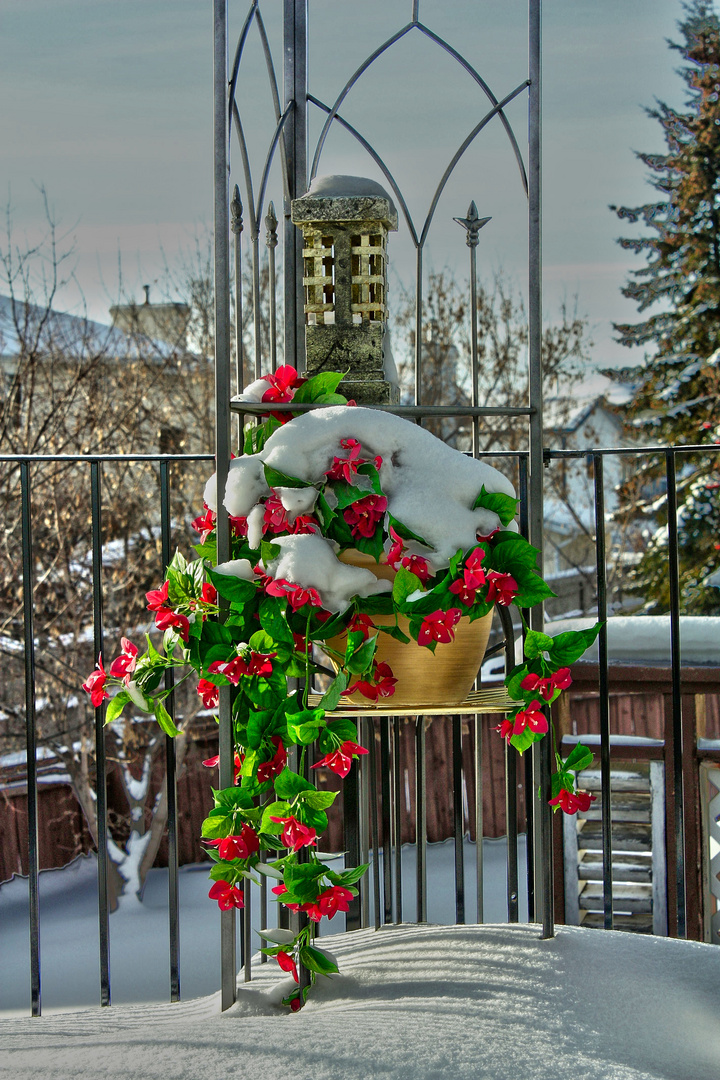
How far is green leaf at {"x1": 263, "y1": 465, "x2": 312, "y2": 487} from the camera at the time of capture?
1.34 m

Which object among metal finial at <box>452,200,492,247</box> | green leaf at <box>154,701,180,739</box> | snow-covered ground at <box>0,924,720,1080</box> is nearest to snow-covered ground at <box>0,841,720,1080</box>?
snow-covered ground at <box>0,924,720,1080</box>

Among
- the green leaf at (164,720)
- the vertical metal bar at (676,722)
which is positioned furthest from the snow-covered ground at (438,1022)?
the green leaf at (164,720)

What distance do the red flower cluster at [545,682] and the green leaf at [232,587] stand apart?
0.45m

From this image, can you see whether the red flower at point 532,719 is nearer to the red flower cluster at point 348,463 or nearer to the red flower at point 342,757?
the red flower at point 342,757

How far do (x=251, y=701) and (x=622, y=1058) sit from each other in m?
0.72

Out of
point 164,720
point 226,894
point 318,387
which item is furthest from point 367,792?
point 318,387

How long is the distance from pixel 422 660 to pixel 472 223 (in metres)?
0.77

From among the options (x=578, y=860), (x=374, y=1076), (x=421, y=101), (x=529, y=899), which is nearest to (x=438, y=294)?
(x=421, y=101)

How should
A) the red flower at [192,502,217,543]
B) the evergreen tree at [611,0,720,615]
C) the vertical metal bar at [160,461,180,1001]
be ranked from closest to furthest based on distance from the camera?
the red flower at [192,502,217,543]
the vertical metal bar at [160,461,180,1001]
the evergreen tree at [611,0,720,615]

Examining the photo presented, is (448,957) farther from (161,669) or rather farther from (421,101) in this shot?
(421,101)

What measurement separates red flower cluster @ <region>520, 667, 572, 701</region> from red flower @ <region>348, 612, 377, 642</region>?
0.27 m

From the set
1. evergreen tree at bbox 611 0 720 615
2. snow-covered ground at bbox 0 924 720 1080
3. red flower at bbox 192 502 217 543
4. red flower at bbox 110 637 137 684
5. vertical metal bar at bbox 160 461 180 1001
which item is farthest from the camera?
evergreen tree at bbox 611 0 720 615

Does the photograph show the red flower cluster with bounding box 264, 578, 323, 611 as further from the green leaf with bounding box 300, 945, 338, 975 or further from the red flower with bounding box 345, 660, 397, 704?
the green leaf with bounding box 300, 945, 338, 975

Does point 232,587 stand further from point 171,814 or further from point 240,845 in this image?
point 171,814
